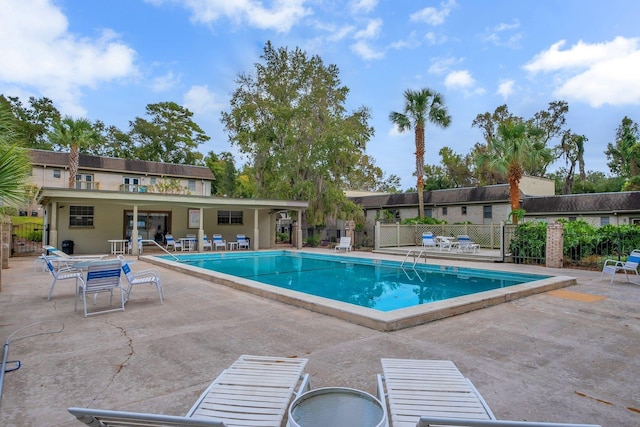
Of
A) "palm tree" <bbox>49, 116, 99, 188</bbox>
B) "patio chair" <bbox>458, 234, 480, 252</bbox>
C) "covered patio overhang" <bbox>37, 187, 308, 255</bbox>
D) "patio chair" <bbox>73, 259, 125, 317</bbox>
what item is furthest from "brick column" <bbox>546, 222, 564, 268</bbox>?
"palm tree" <bbox>49, 116, 99, 188</bbox>

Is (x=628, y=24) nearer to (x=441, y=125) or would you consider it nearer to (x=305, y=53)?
(x=441, y=125)

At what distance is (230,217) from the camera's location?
22.5 meters

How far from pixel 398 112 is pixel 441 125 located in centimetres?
285

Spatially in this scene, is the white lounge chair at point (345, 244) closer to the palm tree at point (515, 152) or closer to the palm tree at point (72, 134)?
the palm tree at point (515, 152)

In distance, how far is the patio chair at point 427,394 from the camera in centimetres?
218

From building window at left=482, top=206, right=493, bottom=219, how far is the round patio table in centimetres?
2485

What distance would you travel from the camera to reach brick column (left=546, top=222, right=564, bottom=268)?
12.4m

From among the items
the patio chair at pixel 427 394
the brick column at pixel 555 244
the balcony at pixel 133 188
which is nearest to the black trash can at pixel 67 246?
the balcony at pixel 133 188

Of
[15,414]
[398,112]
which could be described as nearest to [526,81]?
[398,112]

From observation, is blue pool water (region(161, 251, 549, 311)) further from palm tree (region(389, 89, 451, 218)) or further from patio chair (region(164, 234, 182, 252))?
palm tree (region(389, 89, 451, 218))

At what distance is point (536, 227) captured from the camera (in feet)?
44.2

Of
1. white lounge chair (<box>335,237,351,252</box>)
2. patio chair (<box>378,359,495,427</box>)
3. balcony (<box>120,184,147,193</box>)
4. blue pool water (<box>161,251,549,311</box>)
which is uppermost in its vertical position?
balcony (<box>120,184,147,193</box>)

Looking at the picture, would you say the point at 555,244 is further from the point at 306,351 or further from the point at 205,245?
the point at 205,245

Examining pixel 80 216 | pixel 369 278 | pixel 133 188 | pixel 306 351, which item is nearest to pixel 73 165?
pixel 133 188
